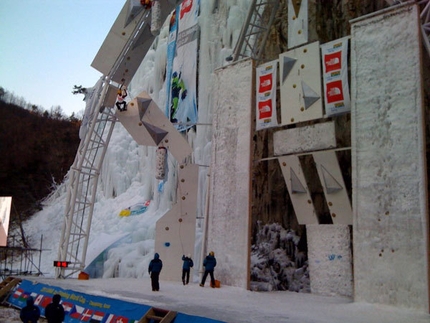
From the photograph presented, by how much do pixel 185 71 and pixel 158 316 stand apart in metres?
14.0

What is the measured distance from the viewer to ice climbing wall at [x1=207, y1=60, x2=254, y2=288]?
435 inches

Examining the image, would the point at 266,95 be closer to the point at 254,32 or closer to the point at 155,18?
the point at 254,32

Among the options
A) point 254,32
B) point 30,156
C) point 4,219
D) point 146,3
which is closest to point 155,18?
point 146,3

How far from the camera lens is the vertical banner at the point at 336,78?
1005cm

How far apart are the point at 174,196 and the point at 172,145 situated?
588cm

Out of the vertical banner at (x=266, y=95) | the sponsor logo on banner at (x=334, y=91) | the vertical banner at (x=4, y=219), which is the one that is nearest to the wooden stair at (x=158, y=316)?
the vertical banner at (x=4, y=219)

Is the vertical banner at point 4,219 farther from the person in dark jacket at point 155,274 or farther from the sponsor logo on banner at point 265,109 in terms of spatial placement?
the sponsor logo on banner at point 265,109

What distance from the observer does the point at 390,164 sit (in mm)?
8523

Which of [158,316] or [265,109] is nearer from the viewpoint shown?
[158,316]

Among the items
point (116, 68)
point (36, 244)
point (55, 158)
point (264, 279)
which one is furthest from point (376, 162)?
point (55, 158)

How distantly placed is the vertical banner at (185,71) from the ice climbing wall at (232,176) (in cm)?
617

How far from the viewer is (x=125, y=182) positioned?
2417 centimetres

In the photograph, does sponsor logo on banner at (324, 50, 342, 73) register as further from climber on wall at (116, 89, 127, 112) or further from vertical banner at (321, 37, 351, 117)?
climber on wall at (116, 89, 127, 112)

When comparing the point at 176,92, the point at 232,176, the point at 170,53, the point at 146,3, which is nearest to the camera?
the point at 232,176
